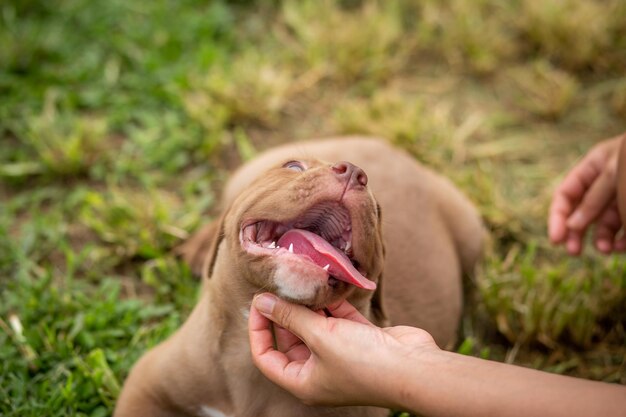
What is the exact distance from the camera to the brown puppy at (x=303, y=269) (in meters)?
2.50

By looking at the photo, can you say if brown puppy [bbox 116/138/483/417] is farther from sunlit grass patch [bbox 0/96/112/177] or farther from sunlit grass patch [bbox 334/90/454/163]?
sunlit grass patch [bbox 0/96/112/177]

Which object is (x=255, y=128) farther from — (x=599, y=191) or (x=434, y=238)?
(x=599, y=191)

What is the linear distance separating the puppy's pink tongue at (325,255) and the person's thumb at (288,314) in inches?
6.8

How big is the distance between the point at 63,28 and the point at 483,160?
3.55 m

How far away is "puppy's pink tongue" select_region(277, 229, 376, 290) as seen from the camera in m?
2.39

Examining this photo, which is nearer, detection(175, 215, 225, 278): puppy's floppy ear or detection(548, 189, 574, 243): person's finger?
detection(548, 189, 574, 243): person's finger

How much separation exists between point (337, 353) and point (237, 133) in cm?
318

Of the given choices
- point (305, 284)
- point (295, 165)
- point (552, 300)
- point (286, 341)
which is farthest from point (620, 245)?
point (305, 284)

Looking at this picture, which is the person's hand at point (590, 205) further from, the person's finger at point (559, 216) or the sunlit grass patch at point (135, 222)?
the sunlit grass patch at point (135, 222)

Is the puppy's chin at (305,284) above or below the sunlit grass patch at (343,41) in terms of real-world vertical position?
above

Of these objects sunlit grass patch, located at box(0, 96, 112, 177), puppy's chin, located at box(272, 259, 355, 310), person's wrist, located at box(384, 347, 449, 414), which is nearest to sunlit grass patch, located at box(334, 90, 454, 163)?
sunlit grass patch, located at box(0, 96, 112, 177)

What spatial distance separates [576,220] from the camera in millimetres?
3945

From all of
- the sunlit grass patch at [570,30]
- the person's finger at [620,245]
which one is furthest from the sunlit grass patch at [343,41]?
the person's finger at [620,245]

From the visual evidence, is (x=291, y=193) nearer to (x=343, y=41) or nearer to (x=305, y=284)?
(x=305, y=284)
